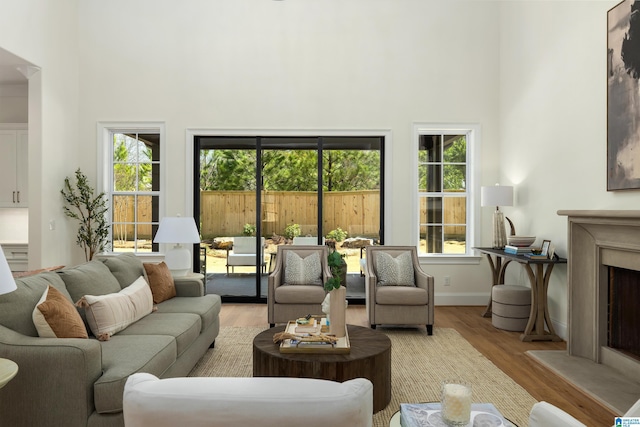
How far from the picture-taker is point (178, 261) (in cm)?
474

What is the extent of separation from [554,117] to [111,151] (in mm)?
5656

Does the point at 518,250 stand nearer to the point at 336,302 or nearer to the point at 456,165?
the point at 456,165

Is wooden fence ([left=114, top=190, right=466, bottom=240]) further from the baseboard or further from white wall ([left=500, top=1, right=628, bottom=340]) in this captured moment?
white wall ([left=500, top=1, right=628, bottom=340])

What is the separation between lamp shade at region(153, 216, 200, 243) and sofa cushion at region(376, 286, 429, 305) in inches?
80.6

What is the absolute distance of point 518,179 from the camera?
→ 5707 millimetres

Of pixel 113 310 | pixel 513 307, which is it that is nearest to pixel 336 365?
pixel 113 310

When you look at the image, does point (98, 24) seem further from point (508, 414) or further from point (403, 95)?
point (508, 414)

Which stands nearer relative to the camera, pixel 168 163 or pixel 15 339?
pixel 15 339

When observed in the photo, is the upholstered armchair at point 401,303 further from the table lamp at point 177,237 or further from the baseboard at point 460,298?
the table lamp at point 177,237

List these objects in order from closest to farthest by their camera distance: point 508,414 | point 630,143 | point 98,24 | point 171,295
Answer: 1. point 508,414
2. point 630,143
3. point 171,295
4. point 98,24

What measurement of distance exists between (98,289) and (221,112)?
11.7 ft

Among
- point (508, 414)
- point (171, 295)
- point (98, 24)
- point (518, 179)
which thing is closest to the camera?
point (508, 414)

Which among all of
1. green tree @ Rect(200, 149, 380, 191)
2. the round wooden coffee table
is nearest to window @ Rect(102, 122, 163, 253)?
green tree @ Rect(200, 149, 380, 191)

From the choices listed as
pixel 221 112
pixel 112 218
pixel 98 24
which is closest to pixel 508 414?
pixel 221 112
